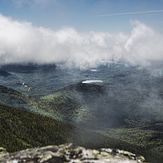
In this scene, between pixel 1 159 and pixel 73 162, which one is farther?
pixel 1 159

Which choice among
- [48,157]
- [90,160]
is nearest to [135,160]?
[90,160]

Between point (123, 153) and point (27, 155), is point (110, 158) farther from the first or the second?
point (27, 155)

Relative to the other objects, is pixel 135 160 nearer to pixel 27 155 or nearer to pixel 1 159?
pixel 27 155

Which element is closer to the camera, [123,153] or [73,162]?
[73,162]

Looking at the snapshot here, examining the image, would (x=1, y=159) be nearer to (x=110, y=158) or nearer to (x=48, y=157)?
(x=48, y=157)

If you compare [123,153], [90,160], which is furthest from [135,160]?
[90,160]

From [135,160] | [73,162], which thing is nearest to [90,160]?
[73,162]
